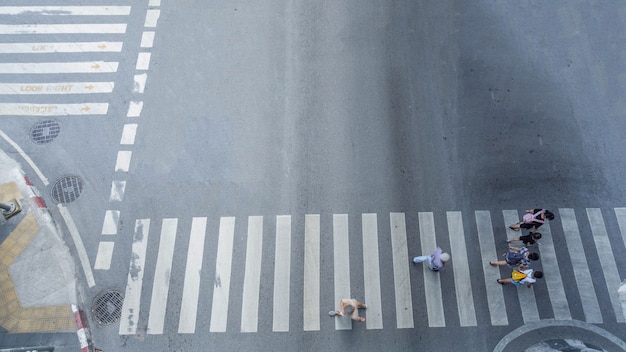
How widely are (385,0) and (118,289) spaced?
14172mm

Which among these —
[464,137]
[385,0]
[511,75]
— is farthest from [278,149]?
[511,75]

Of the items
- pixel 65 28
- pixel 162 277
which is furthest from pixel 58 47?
pixel 162 277

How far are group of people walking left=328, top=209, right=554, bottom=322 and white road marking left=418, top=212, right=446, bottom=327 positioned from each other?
0.27 metres

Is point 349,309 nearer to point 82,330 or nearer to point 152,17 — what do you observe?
point 82,330

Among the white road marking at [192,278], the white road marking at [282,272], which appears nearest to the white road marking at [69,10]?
the white road marking at [192,278]

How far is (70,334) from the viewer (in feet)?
41.8

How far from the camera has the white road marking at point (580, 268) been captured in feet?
41.8

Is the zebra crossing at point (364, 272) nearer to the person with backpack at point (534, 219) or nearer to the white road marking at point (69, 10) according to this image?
the person with backpack at point (534, 219)

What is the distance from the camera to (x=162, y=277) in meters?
13.2

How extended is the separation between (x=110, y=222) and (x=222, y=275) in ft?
13.6

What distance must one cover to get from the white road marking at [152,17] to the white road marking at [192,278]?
26.7ft

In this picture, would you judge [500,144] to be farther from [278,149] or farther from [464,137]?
[278,149]

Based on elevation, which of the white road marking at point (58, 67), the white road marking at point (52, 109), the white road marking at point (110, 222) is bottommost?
the white road marking at point (110, 222)

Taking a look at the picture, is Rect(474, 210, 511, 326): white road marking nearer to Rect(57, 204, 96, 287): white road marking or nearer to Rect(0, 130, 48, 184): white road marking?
Rect(57, 204, 96, 287): white road marking
